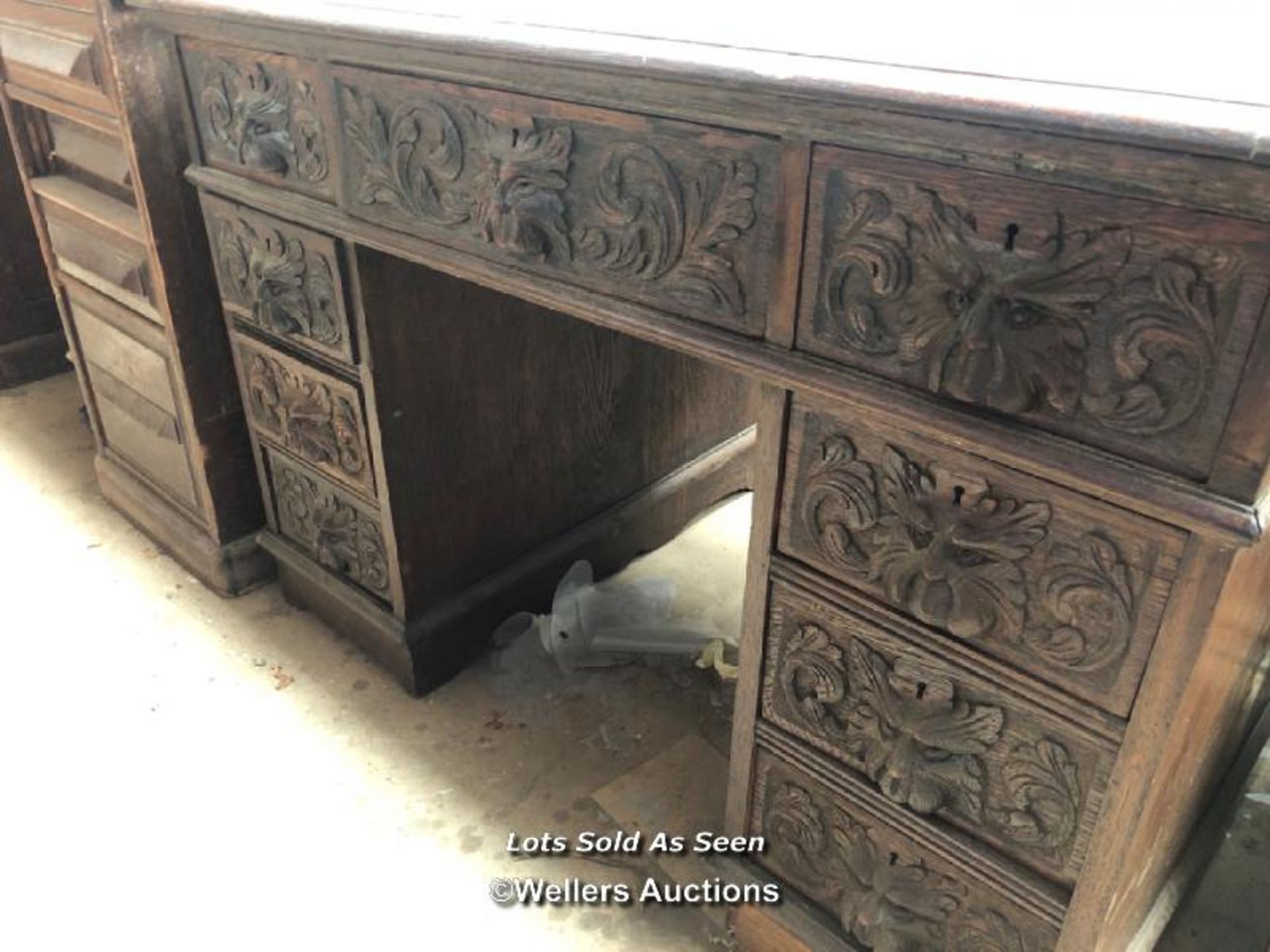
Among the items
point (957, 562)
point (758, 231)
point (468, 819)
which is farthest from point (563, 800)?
point (758, 231)

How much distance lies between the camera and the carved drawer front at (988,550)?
716mm

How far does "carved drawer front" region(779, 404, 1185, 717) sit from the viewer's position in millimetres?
716

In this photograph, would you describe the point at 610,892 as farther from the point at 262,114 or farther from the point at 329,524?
the point at 262,114

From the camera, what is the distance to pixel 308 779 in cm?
140

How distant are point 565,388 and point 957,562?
889 mm

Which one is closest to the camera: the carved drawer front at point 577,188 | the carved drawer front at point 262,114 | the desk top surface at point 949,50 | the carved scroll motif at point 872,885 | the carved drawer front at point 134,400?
the desk top surface at point 949,50

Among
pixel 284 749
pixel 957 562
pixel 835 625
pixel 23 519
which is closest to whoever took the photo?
pixel 957 562

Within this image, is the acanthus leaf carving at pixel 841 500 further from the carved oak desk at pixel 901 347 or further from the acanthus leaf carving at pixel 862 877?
the acanthus leaf carving at pixel 862 877

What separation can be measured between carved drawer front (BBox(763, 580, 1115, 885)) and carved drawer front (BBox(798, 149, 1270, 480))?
254mm

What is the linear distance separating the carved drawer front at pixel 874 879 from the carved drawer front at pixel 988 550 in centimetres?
24

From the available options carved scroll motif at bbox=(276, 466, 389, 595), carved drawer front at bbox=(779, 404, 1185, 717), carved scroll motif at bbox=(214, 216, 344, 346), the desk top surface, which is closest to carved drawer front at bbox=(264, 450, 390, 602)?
carved scroll motif at bbox=(276, 466, 389, 595)

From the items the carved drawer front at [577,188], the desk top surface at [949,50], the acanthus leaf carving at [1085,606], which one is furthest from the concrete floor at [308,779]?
the desk top surface at [949,50]

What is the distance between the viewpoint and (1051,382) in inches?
27.1

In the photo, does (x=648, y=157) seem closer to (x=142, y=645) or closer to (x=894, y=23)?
(x=894, y=23)
